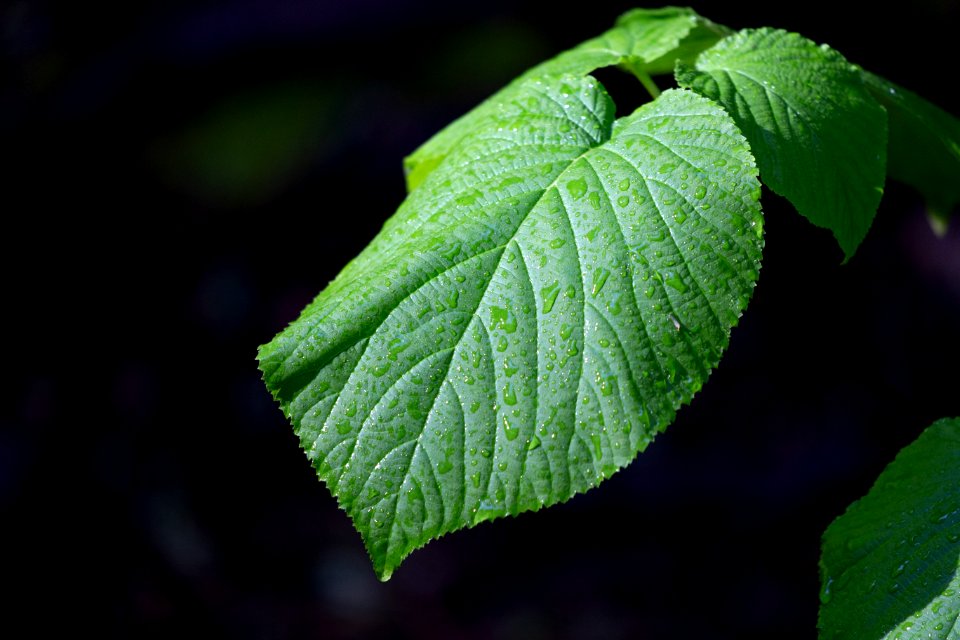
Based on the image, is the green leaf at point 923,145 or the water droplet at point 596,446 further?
the green leaf at point 923,145

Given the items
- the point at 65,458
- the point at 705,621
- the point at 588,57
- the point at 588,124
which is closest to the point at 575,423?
the point at 588,124

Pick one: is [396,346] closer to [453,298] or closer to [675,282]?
[453,298]

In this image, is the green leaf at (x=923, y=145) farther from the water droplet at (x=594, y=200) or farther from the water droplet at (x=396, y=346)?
the water droplet at (x=396, y=346)

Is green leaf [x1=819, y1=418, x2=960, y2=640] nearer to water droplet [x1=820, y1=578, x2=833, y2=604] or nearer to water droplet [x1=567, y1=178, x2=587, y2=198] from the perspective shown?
water droplet [x1=820, y1=578, x2=833, y2=604]

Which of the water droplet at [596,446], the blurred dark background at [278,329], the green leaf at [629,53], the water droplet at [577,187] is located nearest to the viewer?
the water droplet at [596,446]

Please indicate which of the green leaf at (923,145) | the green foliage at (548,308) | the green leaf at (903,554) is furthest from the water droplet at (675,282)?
the green leaf at (923,145)

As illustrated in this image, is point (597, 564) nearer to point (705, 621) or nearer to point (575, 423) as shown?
point (705, 621)

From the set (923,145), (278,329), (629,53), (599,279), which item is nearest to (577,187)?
(599,279)
